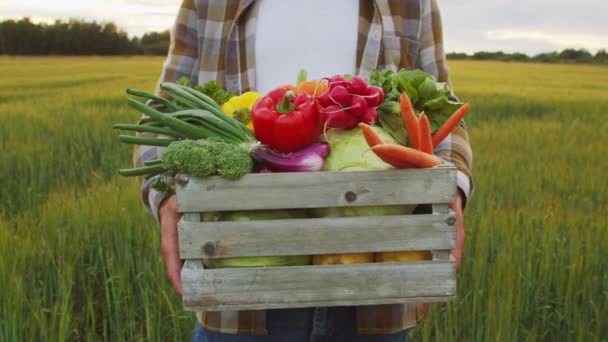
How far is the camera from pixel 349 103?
1045 millimetres

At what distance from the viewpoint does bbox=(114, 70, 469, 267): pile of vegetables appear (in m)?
0.98

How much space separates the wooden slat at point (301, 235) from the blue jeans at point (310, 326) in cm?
27

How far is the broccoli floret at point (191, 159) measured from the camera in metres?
0.95

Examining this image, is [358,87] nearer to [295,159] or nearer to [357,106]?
[357,106]

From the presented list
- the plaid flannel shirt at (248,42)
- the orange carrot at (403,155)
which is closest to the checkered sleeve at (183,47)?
the plaid flannel shirt at (248,42)

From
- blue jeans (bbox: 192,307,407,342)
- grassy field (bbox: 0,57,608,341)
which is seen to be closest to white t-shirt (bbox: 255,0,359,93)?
blue jeans (bbox: 192,307,407,342)

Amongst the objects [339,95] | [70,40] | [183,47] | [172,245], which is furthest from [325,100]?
[70,40]

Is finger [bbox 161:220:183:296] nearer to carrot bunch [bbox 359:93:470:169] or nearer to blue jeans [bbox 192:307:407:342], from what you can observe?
blue jeans [bbox 192:307:407:342]

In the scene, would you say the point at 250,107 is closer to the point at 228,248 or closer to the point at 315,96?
the point at 315,96

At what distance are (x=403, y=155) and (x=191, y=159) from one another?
306 mm

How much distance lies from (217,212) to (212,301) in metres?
0.14

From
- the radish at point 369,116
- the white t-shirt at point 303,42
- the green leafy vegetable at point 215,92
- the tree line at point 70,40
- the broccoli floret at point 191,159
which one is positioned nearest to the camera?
the broccoli floret at point 191,159

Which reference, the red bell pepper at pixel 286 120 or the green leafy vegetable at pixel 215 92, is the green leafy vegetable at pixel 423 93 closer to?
the red bell pepper at pixel 286 120

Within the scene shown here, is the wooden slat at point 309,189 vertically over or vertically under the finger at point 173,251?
over
